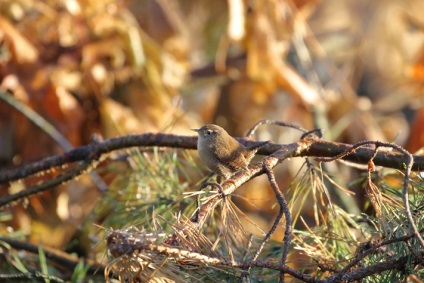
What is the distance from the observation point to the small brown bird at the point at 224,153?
172 cm

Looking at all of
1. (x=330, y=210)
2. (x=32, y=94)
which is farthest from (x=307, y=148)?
(x=32, y=94)

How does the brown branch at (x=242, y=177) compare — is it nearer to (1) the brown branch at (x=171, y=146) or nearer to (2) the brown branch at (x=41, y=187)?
(1) the brown branch at (x=171, y=146)

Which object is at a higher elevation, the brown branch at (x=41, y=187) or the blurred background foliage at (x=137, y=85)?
the blurred background foliage at (x=137, y=85)

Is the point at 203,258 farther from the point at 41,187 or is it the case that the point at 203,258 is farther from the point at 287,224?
the point at 41,187

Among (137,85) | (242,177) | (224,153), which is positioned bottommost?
(242,177)

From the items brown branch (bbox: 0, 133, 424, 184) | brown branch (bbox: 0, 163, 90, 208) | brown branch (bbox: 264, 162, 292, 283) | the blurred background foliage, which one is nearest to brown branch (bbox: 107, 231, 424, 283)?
brown branch (bbox: 264, 162, 292, 283)

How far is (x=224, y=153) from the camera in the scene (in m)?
1.72

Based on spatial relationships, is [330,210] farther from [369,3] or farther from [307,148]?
[369,3]

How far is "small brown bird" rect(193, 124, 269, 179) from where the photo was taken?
172cm

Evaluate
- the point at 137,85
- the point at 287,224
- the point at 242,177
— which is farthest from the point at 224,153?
the point at 137,85

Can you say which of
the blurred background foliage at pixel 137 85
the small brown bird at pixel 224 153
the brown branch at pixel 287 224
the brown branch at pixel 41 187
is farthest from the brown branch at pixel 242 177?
the blurred background foliage at pixel 137 85

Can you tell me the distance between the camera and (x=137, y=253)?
1.17 meters

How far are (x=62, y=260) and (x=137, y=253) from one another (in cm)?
112

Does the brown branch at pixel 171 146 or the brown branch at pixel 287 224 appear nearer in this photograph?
the brown branch at pixel 287 224
